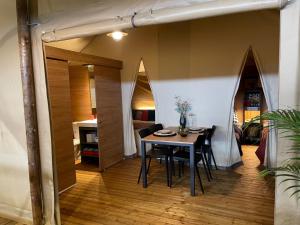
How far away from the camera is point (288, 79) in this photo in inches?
58.6

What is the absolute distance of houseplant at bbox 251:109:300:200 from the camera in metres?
1.27

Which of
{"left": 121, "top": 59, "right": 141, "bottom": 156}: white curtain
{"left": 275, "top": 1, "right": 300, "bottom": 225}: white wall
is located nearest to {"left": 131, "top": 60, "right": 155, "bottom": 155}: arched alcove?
{"left": 121, "top": 59, "right": 141, "bottom": 156}: white curtain

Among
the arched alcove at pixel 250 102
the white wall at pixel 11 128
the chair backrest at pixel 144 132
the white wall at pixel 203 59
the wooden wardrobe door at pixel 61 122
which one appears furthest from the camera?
the arched alcove at pixel 250 102

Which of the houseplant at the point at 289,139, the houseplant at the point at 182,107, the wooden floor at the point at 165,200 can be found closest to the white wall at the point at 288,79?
the houseplant at the point at 289,139

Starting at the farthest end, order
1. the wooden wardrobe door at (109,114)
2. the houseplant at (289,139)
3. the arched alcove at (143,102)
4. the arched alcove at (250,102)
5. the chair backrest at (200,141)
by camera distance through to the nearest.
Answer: the arched alcove at (250,102) → the arched alcove at (143,102) → the wooden wardrobe door at (109,114) → the chair backrest at (200,141) → the houseplant at (289,139)

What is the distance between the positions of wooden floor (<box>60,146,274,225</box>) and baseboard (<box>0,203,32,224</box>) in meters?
0.38

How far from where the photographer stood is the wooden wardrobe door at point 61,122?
321 centimetres

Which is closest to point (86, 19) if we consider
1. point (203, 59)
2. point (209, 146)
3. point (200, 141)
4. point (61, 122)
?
point (61, 122)

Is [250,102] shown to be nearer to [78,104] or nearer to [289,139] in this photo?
[78,104]

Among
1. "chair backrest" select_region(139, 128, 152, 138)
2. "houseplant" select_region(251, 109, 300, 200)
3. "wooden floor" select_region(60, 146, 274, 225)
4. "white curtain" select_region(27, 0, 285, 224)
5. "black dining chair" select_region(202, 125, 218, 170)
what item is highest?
"white curtain" select_region(27, 0, 285, 224)

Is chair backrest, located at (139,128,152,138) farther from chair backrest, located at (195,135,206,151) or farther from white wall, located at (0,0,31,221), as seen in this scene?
white wall, located at (0,0,31,221)

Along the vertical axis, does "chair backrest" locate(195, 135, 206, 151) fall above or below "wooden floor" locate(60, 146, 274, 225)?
above

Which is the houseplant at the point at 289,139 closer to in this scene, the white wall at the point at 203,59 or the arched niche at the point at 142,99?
the white wall at the point at 203,59

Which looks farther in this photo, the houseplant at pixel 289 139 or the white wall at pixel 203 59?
the white wall at pixel 203 59
